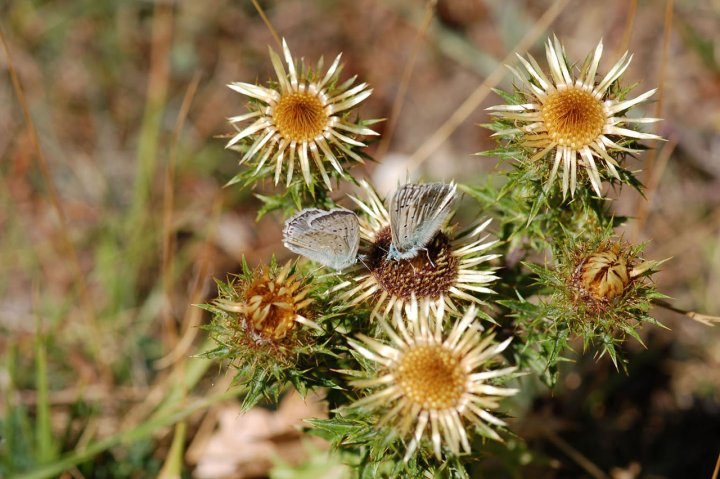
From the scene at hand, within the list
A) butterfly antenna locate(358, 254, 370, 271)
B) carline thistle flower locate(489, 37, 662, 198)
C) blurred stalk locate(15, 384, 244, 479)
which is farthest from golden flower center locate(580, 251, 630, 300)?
blurred stalk locate(15, 384, 244, 479)

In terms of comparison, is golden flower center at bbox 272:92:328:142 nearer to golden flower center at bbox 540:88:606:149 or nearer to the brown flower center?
the brown flower center

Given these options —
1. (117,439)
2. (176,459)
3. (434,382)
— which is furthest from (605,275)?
(117,439)

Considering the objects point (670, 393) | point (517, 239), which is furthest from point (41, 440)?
point (670, 393)

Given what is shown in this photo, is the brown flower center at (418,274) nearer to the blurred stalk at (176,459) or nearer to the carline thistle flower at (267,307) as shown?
the carline thistle flower at (267,307)

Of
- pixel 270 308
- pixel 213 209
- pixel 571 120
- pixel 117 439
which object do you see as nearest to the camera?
pixel 270 308

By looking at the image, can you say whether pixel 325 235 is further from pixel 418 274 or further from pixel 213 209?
pixel 213 209

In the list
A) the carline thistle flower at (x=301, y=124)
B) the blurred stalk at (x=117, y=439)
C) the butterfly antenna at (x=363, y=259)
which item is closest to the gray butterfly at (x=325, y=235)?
the butterfly antenna at (x=363, y=259)
